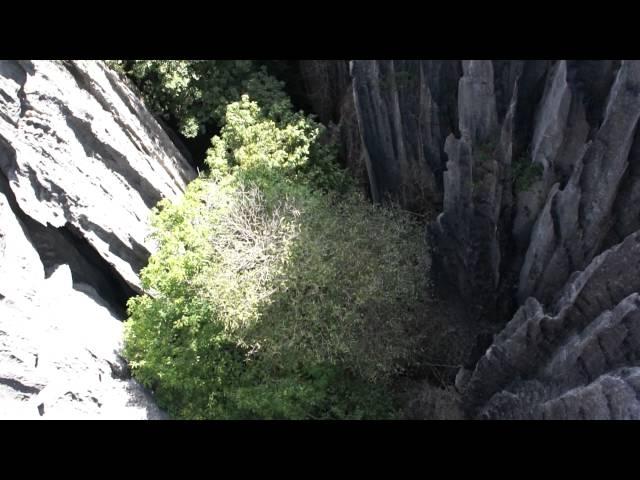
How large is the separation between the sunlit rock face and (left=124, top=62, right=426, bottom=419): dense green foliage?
1.15 meters

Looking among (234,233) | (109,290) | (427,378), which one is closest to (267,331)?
(234,233)

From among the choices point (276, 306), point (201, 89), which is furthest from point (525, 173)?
point (201, 89)

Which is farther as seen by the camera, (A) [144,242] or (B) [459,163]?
(A) [144,242]

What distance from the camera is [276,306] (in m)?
12.3

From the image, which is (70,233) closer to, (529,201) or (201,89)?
(201,89)

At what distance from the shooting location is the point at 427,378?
1383cm

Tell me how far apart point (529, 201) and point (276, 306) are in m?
5.61

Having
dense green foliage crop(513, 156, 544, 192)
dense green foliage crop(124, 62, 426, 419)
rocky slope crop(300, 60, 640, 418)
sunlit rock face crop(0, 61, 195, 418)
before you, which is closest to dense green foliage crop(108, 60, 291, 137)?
sunlit rock face crop(0, 61, 195, 418)

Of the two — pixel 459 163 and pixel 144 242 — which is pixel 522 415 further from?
pixel 144 242

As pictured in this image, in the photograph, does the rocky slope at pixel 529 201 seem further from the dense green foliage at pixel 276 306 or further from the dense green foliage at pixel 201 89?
the dense green foliage at pixel 201 89

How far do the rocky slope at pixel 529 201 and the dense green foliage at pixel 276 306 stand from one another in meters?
1.43

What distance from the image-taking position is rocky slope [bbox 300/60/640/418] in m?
9.91

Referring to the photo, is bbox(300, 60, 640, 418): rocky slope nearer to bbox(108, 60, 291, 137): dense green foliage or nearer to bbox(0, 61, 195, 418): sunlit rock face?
bbox(108, 60, 291, 137): dense green foliage

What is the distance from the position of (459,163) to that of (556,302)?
3.37 metres
